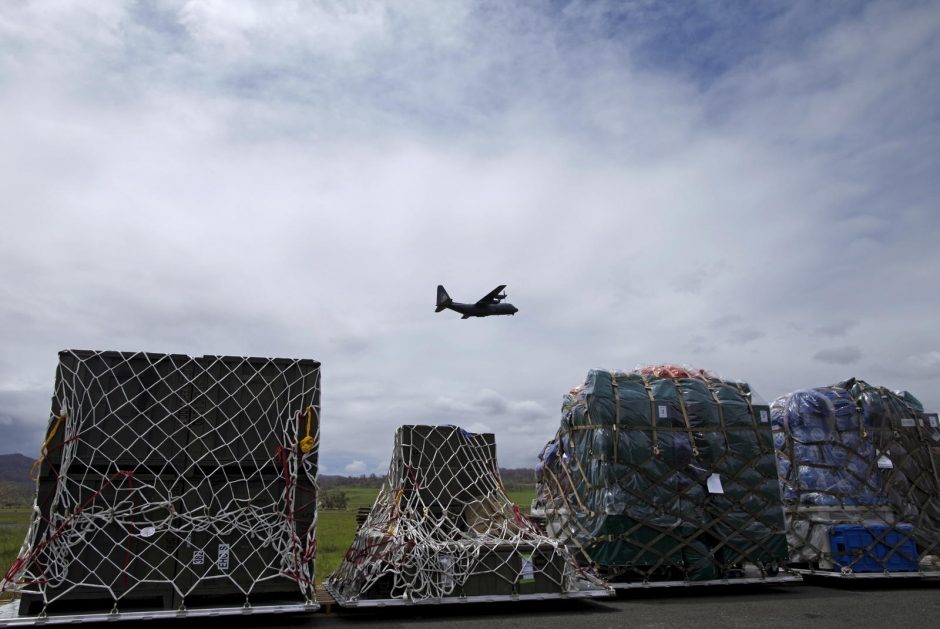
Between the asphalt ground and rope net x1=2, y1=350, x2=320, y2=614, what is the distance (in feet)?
2.58

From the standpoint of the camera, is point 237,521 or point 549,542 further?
point 549,542

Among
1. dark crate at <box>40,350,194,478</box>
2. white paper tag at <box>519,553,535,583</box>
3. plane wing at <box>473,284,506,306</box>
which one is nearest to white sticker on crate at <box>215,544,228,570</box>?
dark crate at <box>40,350,194,478</box>

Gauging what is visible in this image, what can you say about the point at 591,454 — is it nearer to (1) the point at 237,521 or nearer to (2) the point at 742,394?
(2) the point at 742,394

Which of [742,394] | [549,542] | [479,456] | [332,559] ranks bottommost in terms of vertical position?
[332,559]

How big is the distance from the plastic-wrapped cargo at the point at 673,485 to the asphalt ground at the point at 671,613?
0.62 meters

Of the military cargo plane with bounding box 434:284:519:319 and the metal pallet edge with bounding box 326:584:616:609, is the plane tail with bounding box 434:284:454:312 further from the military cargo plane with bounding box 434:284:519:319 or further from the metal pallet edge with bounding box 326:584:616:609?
the metal pallet edge with bounding box 326:584:616:609

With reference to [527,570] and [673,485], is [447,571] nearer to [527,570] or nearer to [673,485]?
[527,570]

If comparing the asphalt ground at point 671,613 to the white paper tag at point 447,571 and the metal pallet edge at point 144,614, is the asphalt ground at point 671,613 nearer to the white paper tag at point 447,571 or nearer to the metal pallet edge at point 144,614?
the metal pallet edge at point 144,614

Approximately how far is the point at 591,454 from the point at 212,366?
729 cm

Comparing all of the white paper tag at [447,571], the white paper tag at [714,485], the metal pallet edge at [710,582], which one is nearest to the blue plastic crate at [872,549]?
the metal pallet edge at [710,582]

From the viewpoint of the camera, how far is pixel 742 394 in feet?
44.1

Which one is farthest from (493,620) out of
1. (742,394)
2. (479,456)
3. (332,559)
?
(332,559)

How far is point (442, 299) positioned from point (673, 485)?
2045 cm

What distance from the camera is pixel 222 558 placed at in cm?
893
